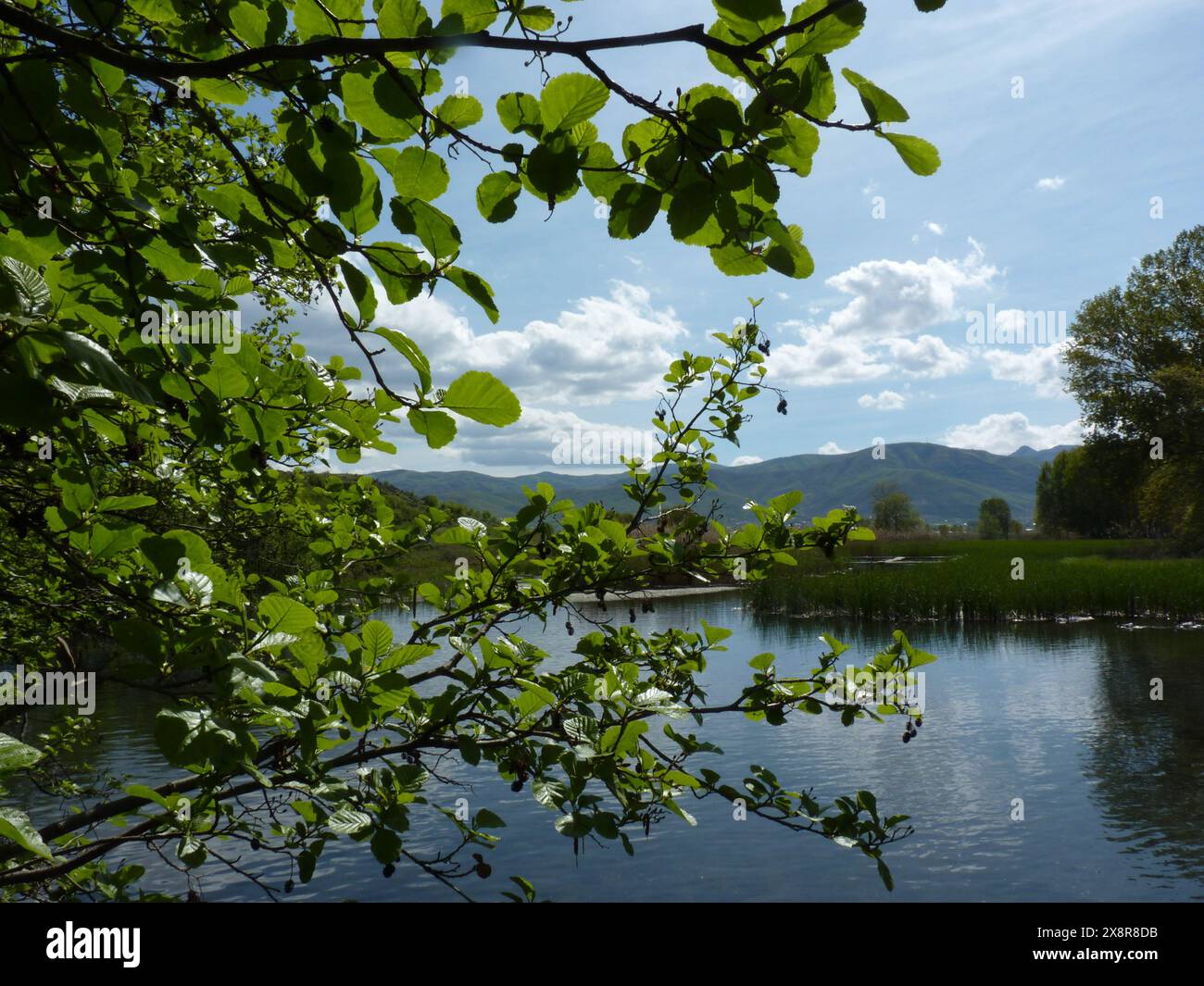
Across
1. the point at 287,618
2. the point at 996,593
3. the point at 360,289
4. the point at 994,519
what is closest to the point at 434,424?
the point at 360,289

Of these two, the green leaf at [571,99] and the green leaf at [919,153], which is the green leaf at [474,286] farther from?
the green leaf at [919,153]

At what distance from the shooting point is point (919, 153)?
4.70 feet

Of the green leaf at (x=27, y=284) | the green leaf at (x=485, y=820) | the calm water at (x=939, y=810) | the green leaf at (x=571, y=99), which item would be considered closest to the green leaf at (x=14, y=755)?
the green leaf at (x=27, y=284)

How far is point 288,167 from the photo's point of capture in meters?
1.60

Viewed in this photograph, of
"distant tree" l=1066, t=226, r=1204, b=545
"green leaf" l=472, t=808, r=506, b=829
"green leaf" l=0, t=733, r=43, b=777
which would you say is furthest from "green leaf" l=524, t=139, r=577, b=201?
"distant tree" l=1066, t=226, r=1204, b=545

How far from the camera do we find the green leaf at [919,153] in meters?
1.42

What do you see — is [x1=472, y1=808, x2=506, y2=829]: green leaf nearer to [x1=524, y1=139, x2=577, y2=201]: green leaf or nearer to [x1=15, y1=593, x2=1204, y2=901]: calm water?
[x1=524, y1=139, x2=577, y2=201]: green leaf

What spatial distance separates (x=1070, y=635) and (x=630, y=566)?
32537mm

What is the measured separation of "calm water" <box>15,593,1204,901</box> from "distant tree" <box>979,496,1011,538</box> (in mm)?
131242

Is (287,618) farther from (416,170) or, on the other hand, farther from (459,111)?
(459,111)

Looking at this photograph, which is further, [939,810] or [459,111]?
[939,810]

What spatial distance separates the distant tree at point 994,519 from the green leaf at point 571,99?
154 m

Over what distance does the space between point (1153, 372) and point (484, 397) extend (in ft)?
193
